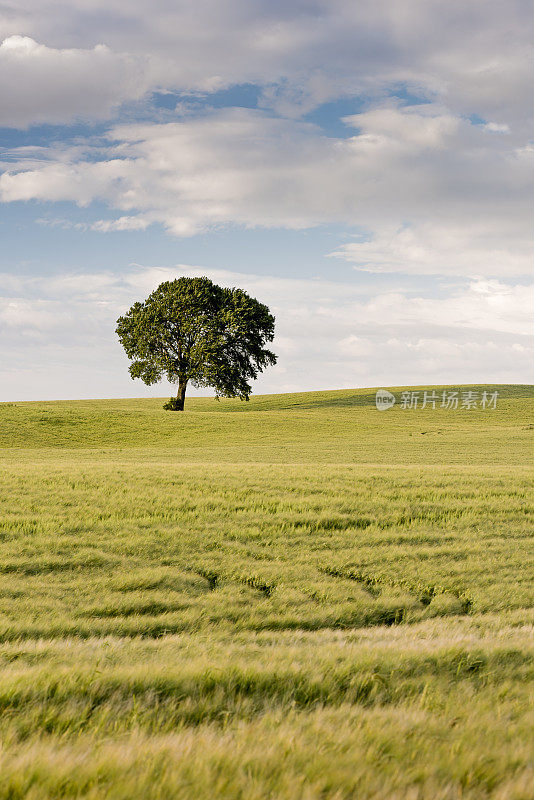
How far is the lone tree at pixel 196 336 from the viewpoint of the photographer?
206ft

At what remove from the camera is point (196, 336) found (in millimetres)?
63656

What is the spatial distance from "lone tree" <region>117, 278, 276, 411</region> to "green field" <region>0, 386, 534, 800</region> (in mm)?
41339

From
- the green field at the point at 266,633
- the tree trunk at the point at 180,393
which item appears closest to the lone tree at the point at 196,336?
the tree trunk at the point at 180,393

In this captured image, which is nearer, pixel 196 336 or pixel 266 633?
pixel 266 633

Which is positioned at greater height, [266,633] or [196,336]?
[196,336]

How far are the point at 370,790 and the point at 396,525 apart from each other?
12.8 metres

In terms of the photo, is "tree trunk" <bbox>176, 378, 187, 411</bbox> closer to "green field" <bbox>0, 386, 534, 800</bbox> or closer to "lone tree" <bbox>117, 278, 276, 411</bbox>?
"lone tree" <bbox>117, 278, 276, 411</bbox>

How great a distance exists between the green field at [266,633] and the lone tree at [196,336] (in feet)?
136

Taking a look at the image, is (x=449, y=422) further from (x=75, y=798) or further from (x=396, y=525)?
(x=75, y=798)

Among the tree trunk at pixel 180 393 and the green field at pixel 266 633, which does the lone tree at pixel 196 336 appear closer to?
the tree trunk at pixel 180 393

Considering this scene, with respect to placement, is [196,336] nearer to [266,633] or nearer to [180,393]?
[180,393]

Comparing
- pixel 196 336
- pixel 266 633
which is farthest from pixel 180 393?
pixel 266 633

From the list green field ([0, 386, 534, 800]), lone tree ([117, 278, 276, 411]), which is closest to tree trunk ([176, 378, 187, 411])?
lone tree ([117, 278, 276, 411])

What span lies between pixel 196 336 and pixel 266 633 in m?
57.3
